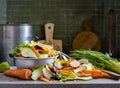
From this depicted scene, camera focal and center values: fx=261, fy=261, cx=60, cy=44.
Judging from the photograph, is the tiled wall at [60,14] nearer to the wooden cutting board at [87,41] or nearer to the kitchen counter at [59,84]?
the wooden cutting board at [87,41]

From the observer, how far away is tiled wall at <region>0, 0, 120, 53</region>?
317 centimetres

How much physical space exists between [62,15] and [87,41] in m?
0.45

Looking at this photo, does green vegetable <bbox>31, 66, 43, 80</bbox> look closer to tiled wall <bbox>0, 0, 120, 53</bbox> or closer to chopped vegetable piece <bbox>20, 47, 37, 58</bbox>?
chopped vegetable piece <bbox>20, 47, 37, 58</bbox>

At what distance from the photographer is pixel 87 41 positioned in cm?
308

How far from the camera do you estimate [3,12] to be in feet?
10.0

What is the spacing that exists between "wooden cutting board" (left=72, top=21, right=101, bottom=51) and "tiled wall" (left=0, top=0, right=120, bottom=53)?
0.10m

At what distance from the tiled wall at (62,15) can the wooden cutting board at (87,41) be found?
3.8 inches

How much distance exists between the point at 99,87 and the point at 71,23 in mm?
2118

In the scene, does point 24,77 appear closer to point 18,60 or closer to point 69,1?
point 18,60

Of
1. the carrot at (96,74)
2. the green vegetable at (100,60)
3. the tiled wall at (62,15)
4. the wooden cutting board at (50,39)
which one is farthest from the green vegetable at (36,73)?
the tiled wall at (62,15)

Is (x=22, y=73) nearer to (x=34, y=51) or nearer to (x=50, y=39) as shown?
(x=34, y=51)

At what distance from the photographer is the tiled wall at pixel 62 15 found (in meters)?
3.17

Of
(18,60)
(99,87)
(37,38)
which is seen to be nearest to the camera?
(99,87)

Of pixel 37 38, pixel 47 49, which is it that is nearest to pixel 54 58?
pixel 47 49
